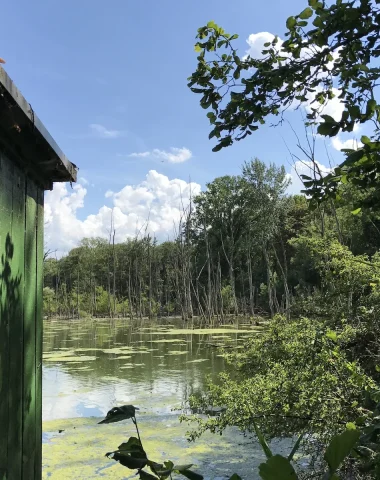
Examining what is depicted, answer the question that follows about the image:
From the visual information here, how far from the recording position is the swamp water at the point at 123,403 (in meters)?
4.73

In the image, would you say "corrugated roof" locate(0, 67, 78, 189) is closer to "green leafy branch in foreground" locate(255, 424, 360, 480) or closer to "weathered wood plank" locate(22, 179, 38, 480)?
"weathered wood plank" locate(22, 179, 38, 480)

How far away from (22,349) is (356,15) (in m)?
1.76

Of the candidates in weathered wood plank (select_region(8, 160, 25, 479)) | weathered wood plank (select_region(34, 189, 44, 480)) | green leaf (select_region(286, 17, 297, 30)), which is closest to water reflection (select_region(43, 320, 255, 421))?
weathered wood plank (select_region(34, 189, 44, 480))

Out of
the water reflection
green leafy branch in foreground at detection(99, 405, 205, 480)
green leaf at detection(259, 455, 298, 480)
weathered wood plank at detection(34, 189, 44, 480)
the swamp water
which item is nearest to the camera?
green leaf at detection(259, 455, 298, 480)

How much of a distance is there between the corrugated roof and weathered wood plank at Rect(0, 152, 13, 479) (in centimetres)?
10

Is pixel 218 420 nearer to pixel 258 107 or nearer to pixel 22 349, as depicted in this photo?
pixel 22 349

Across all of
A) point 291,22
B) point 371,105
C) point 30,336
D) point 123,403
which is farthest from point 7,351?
point 123,403

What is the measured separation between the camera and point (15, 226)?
1827 millimetres

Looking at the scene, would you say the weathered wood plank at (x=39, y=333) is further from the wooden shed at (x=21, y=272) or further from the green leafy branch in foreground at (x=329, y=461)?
the green leafy branch in foreground at (x=329, y=461)

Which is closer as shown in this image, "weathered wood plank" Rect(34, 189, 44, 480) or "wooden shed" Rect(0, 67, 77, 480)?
"wooden shed" Rect(0, 67, 77, 480)

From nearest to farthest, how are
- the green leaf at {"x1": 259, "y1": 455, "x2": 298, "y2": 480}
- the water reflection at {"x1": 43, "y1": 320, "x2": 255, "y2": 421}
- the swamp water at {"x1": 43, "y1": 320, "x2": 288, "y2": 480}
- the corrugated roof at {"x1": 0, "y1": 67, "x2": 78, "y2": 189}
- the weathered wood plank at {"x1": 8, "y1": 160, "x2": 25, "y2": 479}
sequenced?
the green leaf at {"x1": 259, "y1": 455, "x2": 298, "y2": 480} → the corrugated roof at {"x1": 0, "y1": 67, "x2": 78, "y2": 189} → the weathered wood plank at {"x1": 8, "y1": 160, "x2": 25, "y2": 479} → the swamp water at {"x1": 43, "y1": 320, "x2": 288, "y2": 480} → the water reflection at {"x1": 43, "y1": 320, "x2": 255, "y2": 421}

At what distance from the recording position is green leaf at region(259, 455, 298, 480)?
66 cm

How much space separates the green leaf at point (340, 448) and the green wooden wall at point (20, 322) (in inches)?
49.0

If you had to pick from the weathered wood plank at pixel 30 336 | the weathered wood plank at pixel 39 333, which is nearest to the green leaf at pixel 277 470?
the weathered wood plank at pixel 30 336
